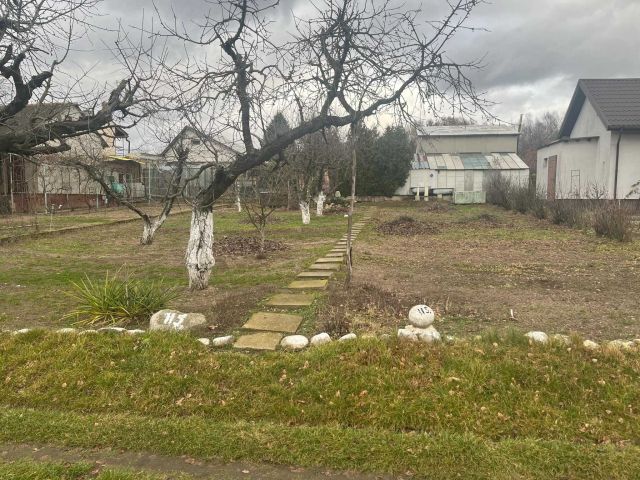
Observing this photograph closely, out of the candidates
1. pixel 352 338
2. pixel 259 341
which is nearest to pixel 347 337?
pixel 352 338

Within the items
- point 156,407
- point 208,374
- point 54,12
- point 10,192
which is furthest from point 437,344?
point 10,192

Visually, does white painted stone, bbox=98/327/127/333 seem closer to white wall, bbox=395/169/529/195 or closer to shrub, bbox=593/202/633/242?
shrub, bbox=593/202/633/242

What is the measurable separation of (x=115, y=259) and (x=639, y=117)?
20.0m

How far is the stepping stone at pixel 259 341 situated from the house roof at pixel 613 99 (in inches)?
740

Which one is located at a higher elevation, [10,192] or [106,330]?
[10,192]

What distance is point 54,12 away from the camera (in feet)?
18.6

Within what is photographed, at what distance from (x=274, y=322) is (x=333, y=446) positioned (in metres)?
2.18

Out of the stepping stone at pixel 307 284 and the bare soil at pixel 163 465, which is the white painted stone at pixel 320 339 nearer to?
the bare soil at pixel 163 465

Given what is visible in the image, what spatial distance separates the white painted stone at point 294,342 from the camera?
4016 mm

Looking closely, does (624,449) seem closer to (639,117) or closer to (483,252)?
(483,252)

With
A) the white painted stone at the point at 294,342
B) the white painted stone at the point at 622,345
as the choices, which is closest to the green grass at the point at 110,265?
the white painted stone at the point at 294,342

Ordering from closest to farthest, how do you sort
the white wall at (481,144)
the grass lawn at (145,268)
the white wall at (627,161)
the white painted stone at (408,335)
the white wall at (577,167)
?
the white painted stone at (408,335) → the grass lawn at (145,268) → the white wall at (627,161) → the white wall at (577,167) → the white wall at (481,144)

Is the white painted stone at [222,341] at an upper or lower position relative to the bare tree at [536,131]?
lower

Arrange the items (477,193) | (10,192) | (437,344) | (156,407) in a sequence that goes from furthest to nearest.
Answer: (477,193) → (10,192) → (437,344) → (156,407)
